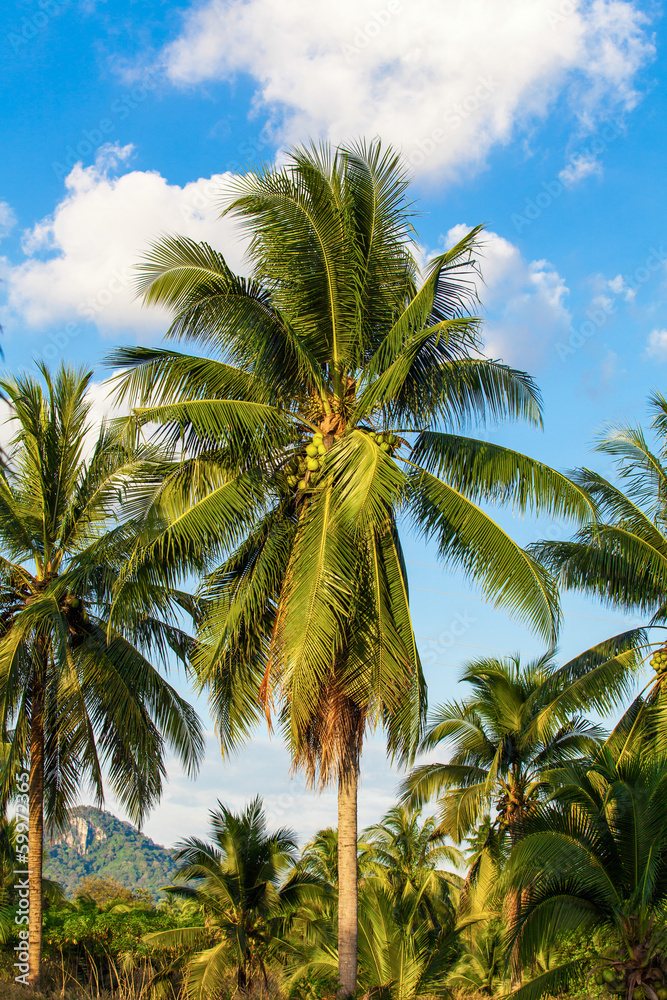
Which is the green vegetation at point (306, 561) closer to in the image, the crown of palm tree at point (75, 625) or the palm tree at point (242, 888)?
the crown of palm tree at point (75, 625)

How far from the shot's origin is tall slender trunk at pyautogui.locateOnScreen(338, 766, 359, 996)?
1045 centimetres

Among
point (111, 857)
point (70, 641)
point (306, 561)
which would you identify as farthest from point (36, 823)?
point (111, 857)

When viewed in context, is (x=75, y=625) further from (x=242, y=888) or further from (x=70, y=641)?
(x=242, y=888)

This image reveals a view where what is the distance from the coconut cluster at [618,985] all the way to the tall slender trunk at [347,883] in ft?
13.2

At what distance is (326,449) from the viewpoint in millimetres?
11328

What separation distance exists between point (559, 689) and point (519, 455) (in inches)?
313

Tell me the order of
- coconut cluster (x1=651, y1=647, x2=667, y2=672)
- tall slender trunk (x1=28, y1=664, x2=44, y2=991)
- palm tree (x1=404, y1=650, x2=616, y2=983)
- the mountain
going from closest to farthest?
tall slender trunk (x1=28, y1=664, x2=44, y2=991) → coconut cluster (x1=651, y1=647, x2=667, y2=672) → palm tree (x1=404, y1=650, x2=616, y2=983) → the mountain

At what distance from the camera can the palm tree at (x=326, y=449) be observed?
1059 centimetres

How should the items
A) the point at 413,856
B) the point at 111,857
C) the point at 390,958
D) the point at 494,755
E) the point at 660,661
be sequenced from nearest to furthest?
the point at 660,661
the point at 390,958
the point at 494,755
the point at 413,856
the point at 111,857

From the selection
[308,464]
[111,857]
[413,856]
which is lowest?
[111,857]

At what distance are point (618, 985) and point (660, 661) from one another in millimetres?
5440

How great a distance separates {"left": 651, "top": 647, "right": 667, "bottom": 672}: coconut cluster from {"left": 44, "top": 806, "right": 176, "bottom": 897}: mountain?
105m

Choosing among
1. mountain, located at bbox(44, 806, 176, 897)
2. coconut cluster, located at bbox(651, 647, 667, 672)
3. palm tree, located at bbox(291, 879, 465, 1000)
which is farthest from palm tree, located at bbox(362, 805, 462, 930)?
mountain, located at bbox(44, 806, 176, 897)

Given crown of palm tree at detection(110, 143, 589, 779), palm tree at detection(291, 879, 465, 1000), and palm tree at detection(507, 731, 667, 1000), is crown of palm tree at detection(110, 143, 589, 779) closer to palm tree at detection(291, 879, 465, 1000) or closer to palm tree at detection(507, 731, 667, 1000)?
palm tree at detection(507, 731, 667, 1000)
